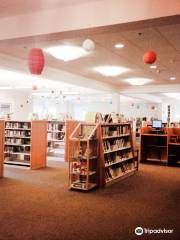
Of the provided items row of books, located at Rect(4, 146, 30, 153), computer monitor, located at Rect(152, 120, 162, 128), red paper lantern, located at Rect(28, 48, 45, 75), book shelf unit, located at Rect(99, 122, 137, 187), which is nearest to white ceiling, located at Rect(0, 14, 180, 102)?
red paper lantern, located at Rect(28, 48, 45, 75)

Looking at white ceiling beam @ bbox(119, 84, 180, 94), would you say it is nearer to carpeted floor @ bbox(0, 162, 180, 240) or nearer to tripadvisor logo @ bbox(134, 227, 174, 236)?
carpeted floor @ bbox(0, 162, 180, 240)

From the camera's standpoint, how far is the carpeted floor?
4207 mm

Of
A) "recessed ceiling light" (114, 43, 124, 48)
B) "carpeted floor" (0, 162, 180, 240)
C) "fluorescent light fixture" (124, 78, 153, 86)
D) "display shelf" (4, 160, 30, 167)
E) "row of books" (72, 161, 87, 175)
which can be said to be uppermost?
"recessed ceiling light" (114, 43, 124, 48)

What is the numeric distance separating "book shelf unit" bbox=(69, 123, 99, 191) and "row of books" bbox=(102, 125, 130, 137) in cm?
43

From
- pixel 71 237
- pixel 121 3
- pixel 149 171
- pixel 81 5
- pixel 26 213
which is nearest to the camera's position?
pixel 71 237

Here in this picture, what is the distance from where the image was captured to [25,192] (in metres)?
6.37

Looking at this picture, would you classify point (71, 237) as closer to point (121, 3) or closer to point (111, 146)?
point (121, 3)

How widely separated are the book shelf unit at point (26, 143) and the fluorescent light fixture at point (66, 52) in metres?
2.36

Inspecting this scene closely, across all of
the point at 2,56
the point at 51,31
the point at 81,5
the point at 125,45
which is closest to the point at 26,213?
the point at 51,31

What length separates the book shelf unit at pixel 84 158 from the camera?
6.66 m

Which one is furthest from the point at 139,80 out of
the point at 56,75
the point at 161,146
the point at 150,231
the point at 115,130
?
the point at 150,231

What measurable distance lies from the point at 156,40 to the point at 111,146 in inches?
114

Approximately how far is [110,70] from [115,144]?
140 inches

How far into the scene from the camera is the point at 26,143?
10125 millimetres
